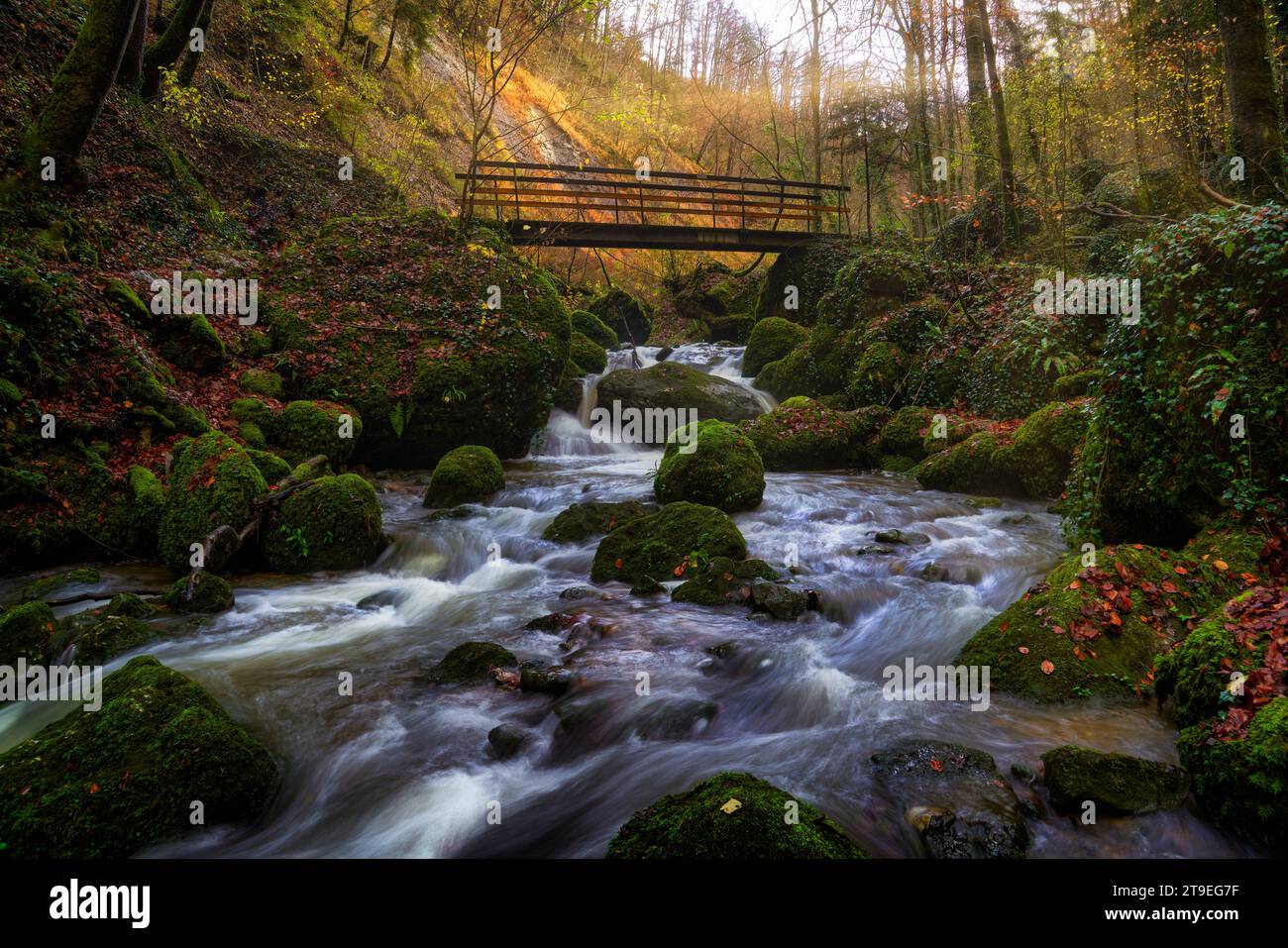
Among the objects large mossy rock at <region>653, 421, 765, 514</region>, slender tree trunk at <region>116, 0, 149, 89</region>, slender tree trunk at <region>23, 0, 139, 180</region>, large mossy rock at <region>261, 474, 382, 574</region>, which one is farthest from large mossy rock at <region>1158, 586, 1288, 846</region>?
slender tree trunk at <region>116, 0, 149, 89</region>

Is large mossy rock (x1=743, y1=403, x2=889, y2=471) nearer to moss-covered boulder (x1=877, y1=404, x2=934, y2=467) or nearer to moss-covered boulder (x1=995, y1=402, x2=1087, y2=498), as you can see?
moss-covered boulder (x1=877, y1=404, x2=934, y2=467)

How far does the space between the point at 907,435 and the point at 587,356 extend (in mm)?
9296

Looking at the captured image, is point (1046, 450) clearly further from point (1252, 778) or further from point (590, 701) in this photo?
point (590, 701)

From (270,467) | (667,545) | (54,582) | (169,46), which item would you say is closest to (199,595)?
(54,582)

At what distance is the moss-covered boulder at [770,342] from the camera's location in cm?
1966

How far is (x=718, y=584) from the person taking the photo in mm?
6883

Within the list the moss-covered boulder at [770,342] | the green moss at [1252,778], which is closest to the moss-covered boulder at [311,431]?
the green moss at [1252,778]

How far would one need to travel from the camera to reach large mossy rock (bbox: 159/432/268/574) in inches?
288

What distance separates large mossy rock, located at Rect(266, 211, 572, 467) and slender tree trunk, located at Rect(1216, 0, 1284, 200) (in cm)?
1036

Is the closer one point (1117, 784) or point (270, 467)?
point (1117, 784)

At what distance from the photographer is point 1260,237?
526 centimetres
